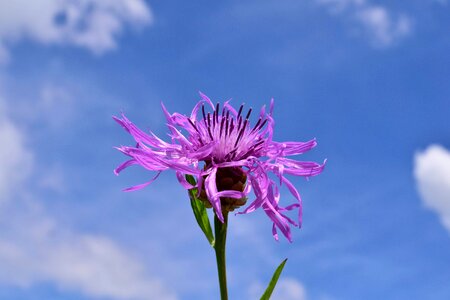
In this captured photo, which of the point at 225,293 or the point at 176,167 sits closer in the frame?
the point at 225,293

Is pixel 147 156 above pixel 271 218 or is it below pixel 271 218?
above

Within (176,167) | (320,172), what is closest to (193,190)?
(176,167)

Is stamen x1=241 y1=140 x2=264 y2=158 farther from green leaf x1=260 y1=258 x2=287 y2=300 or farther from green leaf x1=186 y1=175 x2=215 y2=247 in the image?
green leaf x1=260 y1=258 x2=287 y2=300

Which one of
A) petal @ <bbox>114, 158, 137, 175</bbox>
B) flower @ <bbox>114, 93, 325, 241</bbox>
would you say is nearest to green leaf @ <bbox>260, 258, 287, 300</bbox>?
flower @ <bbox>114, 93, 325, 241</bbox>

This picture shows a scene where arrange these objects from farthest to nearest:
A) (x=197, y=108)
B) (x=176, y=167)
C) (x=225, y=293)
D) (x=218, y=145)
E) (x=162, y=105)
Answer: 1. (x=197, y=108)
2. (x=162, y=105)
3. (x=218, y=145)
4. (x=176, y=167)
5. (x=225, y=293)

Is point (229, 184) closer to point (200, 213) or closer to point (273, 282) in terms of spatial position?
point (200, 213)

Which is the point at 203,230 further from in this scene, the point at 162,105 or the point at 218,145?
the point at 162,105
